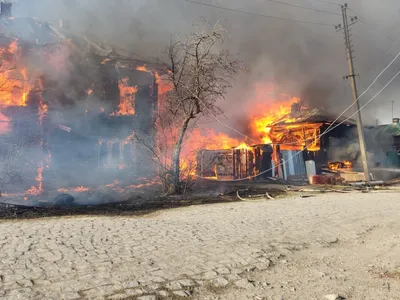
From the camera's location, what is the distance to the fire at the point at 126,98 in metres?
30.9

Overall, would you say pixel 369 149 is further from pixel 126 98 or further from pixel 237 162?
pixel 126 98

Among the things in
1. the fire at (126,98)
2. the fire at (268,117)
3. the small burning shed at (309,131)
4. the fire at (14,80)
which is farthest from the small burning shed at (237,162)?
the fire at (14,80)

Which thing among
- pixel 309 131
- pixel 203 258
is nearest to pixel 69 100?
pixel 309 131

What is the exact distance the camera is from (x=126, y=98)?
3108cm

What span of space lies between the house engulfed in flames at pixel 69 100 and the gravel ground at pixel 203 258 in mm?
16548

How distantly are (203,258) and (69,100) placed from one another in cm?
2730

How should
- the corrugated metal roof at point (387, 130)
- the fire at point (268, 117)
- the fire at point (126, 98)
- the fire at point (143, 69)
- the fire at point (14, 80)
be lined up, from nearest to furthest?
the fire at point (14, 80) < the fire at point (126, 98) < the fire at point (143, 69) < the corrugated metal roof at point (387, 130) < the fire at point (268, 117)

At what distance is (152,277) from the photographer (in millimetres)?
3473

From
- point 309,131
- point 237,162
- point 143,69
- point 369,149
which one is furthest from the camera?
point 143,69

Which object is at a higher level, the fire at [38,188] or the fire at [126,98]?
the fire at [126,98]

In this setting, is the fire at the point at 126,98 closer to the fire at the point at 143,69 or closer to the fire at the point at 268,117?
the fire at the point at 143,69

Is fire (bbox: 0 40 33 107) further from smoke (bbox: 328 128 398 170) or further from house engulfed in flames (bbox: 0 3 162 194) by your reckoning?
smoke (bbox: 328 128 398 170)

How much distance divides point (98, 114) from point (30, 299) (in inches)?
1095

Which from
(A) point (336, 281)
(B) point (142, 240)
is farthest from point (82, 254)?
(A) point (336, 281)
